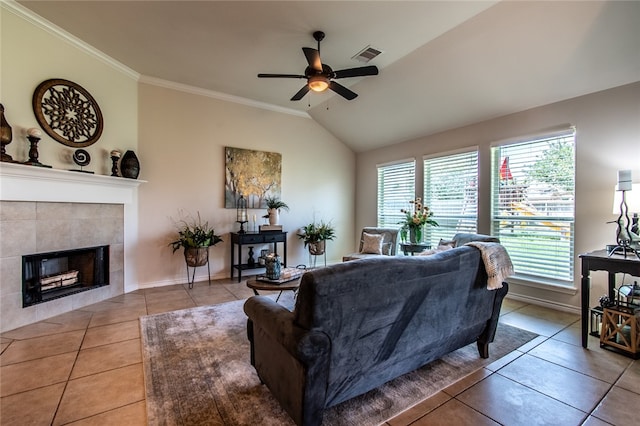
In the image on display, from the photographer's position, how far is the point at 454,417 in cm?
172

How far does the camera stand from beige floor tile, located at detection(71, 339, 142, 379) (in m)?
2.20

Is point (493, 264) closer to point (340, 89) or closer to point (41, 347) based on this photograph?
point (340, 89)

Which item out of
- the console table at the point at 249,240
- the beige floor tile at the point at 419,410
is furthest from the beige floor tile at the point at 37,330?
the beige floor tile at the point at 419,410

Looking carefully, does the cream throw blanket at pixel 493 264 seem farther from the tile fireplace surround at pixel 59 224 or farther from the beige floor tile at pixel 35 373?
the tile fireplace surround at pixel 59 224

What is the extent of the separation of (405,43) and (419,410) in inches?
148

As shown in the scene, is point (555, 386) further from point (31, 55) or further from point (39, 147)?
point (31, 55)

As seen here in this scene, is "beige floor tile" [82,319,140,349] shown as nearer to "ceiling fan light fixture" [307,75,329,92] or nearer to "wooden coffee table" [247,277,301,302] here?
"wooden coffee table" [247,277,301,302]

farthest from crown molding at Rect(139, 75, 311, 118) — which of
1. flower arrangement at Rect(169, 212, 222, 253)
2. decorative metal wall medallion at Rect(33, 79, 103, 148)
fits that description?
flower arrangement at Rect(169, 212, 222, 253)

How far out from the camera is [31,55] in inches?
124

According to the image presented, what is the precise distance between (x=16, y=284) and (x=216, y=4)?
354 cm

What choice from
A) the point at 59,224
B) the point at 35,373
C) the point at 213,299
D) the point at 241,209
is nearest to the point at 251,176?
the point at 241,209

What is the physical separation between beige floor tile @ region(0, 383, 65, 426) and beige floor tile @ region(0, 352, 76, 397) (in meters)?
0.08

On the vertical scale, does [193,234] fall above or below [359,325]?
above

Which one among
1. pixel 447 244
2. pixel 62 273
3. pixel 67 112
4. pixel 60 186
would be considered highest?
pixel 67 112
